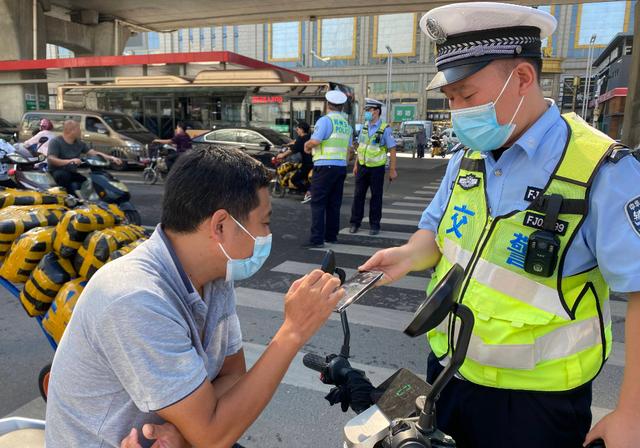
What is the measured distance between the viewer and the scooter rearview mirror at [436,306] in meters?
0.94

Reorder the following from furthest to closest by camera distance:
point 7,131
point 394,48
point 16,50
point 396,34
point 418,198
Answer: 1. point 394,48
2. point 396,34
3. point 16,50
4. point 7,131
5. point 418,198

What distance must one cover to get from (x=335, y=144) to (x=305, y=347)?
3.43 m

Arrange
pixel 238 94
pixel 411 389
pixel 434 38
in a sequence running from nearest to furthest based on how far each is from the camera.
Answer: pixel 411 389 < pixel 434 38 < pixel 238 94

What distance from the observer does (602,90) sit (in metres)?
45.6

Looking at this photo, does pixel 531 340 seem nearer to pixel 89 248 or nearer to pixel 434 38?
pixel 434 38

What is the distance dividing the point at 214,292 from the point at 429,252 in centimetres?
78

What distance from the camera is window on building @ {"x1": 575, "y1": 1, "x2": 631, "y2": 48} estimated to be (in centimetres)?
4406

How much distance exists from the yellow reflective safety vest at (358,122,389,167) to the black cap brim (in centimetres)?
559

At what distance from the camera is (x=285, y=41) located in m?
52.5

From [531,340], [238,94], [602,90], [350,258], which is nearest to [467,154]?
[531,340]

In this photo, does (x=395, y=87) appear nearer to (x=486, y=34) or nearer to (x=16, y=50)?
(x=16, y=50)

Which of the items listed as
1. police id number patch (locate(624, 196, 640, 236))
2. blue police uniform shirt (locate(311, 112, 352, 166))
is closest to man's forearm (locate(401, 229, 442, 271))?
police id number patch (locate(624, 196, 640, 236))

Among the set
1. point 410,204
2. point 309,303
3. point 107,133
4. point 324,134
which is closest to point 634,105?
point 410,204

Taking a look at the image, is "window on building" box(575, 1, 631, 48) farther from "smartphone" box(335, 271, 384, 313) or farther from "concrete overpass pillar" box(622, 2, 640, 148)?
"smartphone" box(335, 271, 384, 313)
